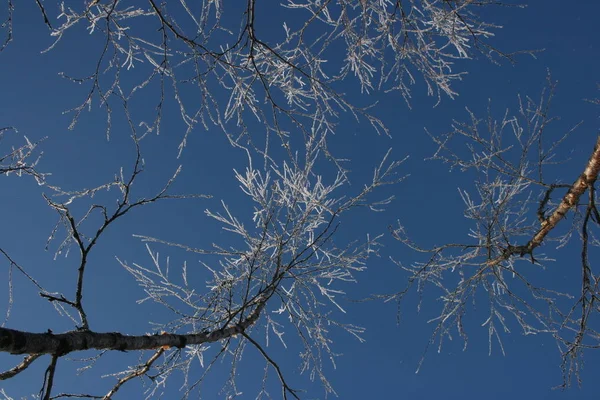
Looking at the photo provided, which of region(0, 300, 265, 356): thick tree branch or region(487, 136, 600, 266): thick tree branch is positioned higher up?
region(487, 136, 600, 266): thick tree branch

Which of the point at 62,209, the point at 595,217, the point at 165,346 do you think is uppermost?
the point at 595,217

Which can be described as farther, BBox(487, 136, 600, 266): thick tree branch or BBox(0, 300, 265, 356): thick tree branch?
BBox(487, 136, 600, 266): thick tree branch

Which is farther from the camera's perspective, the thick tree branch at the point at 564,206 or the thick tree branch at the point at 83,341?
the thick tree branch at the point at 564,206

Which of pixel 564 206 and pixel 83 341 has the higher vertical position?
pixel 564 206

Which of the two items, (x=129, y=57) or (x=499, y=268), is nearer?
(x=129, y=57)

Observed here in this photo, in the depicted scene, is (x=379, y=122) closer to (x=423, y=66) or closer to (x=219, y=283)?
(x=423, y=66)

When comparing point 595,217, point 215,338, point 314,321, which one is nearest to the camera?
point 215,338

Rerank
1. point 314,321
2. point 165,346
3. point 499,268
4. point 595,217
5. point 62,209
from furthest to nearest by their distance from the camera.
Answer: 1. point 499,268
2. point 314,321
3. point 595,217
4. point 165,346
5. point 62,209

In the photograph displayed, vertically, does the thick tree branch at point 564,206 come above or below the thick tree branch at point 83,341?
above

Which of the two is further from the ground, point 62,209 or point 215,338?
point 62,209

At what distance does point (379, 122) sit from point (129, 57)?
1669mm

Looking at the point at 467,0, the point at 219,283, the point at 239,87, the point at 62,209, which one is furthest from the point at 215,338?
the point at 467,0

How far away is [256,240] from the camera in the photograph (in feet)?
13.2

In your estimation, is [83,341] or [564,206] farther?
[564,206]
